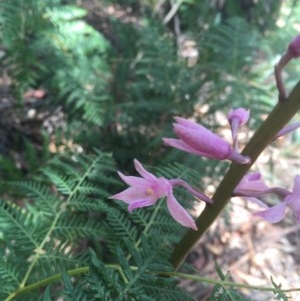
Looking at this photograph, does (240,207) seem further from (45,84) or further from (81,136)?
(45,84)

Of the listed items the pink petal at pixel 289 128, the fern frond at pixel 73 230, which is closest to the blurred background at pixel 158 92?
the fern frond at pixel 73 230

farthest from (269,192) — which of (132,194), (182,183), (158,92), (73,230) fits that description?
(158,92)

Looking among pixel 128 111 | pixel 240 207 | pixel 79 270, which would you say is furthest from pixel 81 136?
pixel 79 270

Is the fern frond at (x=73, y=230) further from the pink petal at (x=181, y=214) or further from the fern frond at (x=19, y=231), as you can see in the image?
the pink petal at (x=181, y=214)

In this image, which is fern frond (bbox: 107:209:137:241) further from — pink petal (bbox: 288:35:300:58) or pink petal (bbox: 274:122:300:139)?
pink petal (bbox: 288:35:300:58)

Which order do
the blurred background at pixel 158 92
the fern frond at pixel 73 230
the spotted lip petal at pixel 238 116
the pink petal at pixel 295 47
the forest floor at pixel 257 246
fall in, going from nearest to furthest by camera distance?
the pink petal at pixel 295 47, the spotted lip petal at pixel 238 116, the fern frond at pixel 73 230, the blurred background at pixel 158 92, the forest floor at pixel 257 246
